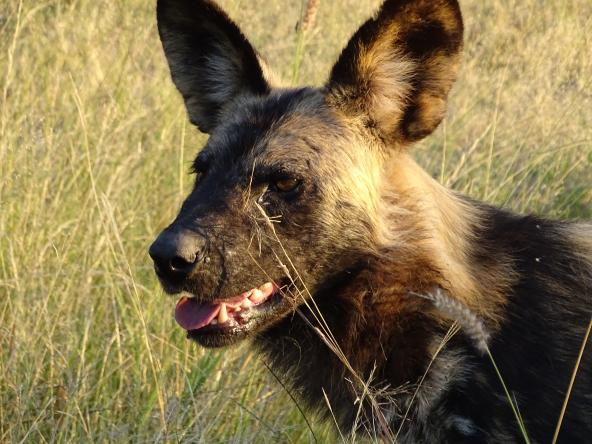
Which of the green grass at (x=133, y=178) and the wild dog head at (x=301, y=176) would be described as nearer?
the wild dog head at (x=301, y=176)

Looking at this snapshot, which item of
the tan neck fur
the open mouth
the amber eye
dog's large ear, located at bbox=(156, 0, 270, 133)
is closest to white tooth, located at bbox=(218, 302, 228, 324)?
the open mouth

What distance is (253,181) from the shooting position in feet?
8.76

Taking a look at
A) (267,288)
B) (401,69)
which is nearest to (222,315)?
(267,288)

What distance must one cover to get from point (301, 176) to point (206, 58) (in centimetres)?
72

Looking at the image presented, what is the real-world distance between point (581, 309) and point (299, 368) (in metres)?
0.84

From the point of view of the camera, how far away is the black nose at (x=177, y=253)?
244 cm

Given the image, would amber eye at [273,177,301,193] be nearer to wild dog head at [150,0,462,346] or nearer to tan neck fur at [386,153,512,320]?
wild dog head at [150,0,462,346]

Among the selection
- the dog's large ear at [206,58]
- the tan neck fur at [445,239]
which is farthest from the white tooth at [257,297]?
the dog's large ear at [206,58]

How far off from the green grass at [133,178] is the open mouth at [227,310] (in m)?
0.36

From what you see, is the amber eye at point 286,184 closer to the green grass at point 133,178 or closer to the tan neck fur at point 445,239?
the tan neck fur at point 445,239

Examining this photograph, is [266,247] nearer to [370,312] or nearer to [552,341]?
[370,312]

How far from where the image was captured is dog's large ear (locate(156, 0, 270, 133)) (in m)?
3.05

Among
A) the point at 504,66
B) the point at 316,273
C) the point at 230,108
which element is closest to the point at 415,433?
the point at 316,273

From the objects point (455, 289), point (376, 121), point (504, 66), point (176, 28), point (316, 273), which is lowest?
point (504, 66)
